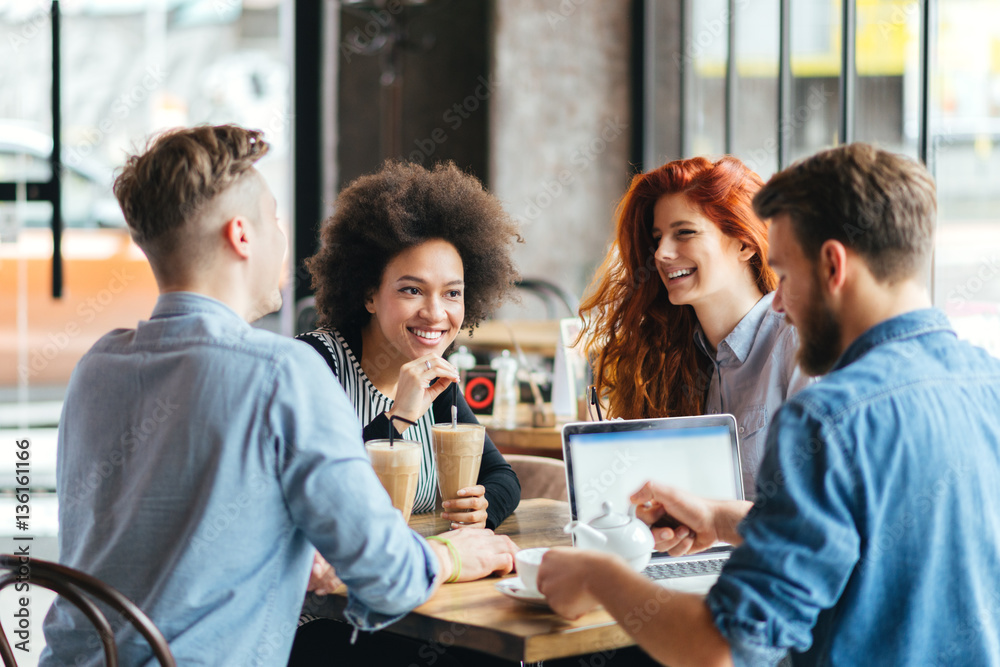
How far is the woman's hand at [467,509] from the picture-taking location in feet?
5.83

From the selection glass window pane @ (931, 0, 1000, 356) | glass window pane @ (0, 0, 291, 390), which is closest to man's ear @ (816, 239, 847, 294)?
glass window pane @ (931, 0, 1000, 356)

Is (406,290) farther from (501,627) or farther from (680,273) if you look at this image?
(501,627)

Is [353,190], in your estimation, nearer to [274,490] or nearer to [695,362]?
[695,362]

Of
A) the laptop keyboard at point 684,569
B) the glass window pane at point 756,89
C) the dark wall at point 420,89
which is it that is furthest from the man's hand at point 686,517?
the dark wall at point 420,89

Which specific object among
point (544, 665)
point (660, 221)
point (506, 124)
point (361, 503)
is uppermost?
point (506, 124)

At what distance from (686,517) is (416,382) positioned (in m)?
0.57

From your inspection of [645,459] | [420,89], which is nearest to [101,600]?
[645,459]

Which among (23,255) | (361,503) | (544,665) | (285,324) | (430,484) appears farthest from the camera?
(285,324)

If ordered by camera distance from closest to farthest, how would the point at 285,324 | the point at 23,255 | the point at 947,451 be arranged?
1. the point at 947,451
2. the point at 23,255
3. the point at 285,324

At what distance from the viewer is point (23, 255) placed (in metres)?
4.50

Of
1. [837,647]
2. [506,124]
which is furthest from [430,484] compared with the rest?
[506,124]

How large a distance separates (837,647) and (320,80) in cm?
493

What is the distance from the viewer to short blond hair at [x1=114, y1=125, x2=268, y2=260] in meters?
1.25

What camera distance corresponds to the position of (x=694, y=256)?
209 cm
